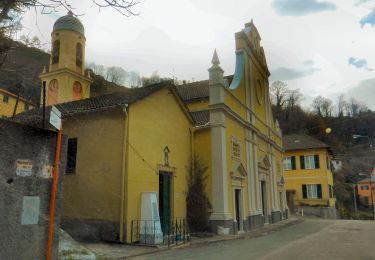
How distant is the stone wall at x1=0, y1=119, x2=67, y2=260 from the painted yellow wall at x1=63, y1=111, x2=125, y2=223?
643cm

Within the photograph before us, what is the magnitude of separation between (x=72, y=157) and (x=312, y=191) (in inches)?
1268

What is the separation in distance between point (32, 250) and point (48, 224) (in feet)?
1.73

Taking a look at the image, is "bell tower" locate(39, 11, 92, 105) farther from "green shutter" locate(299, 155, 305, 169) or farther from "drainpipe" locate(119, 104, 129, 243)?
"green shutter" locate(299, 155, 305, 169)

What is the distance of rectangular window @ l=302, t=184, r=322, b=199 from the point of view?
131 feet

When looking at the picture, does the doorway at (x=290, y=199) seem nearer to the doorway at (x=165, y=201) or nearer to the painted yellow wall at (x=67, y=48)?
the painted yellow wall at (x=67, y=48)

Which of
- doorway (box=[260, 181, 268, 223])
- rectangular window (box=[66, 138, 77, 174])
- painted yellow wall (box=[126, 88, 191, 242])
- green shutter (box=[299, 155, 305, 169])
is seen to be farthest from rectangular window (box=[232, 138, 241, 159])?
green shutter (box=[299, 155, 305, 169])

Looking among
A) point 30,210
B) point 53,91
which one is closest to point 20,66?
point 30,210

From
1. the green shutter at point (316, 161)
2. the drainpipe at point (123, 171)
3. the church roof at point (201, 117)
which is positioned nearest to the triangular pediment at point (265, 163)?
the church roof at point (201, 117)

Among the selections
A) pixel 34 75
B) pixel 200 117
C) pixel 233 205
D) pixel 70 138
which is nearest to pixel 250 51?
pixel 200 117

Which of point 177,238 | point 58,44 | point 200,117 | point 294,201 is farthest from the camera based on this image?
point 294,201

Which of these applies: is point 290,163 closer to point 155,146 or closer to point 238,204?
point 238,204

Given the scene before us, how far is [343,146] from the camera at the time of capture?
66.1m

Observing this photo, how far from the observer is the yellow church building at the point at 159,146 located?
1366cm

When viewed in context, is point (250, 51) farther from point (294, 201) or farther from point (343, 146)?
point (343, 146)
